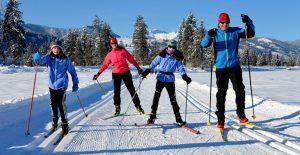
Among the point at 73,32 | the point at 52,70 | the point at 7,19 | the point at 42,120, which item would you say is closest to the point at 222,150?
the point at 52,70

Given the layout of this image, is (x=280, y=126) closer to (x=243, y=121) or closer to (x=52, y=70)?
(x=243, y=121)

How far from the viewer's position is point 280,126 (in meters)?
8.07

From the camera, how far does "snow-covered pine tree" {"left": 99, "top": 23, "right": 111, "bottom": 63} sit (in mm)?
71938

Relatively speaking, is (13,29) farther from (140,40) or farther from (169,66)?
(169,66)

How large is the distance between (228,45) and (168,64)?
4.67ft

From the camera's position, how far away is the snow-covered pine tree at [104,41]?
71938 millimetres

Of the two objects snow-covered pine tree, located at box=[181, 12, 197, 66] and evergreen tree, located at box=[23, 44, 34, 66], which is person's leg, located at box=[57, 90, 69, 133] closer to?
snow-covered pine tree, located at box=[181, 12, 197, 66]

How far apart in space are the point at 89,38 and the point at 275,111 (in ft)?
223

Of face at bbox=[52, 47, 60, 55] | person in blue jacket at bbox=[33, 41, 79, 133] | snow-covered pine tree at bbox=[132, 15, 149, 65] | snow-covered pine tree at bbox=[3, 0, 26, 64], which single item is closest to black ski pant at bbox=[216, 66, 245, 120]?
person in blue jacket at bbox=[33, 41, 79, 133]

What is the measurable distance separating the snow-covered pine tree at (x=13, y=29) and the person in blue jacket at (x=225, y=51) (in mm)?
48035

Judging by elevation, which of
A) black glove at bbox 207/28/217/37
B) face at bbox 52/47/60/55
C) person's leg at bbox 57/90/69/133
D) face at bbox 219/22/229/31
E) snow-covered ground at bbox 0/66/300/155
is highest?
face at bbox 219/22/229/31

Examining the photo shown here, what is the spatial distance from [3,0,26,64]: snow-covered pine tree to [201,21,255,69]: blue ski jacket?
48021 millimetres

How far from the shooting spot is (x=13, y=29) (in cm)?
5044

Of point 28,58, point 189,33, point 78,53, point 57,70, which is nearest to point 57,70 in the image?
point 57,70
